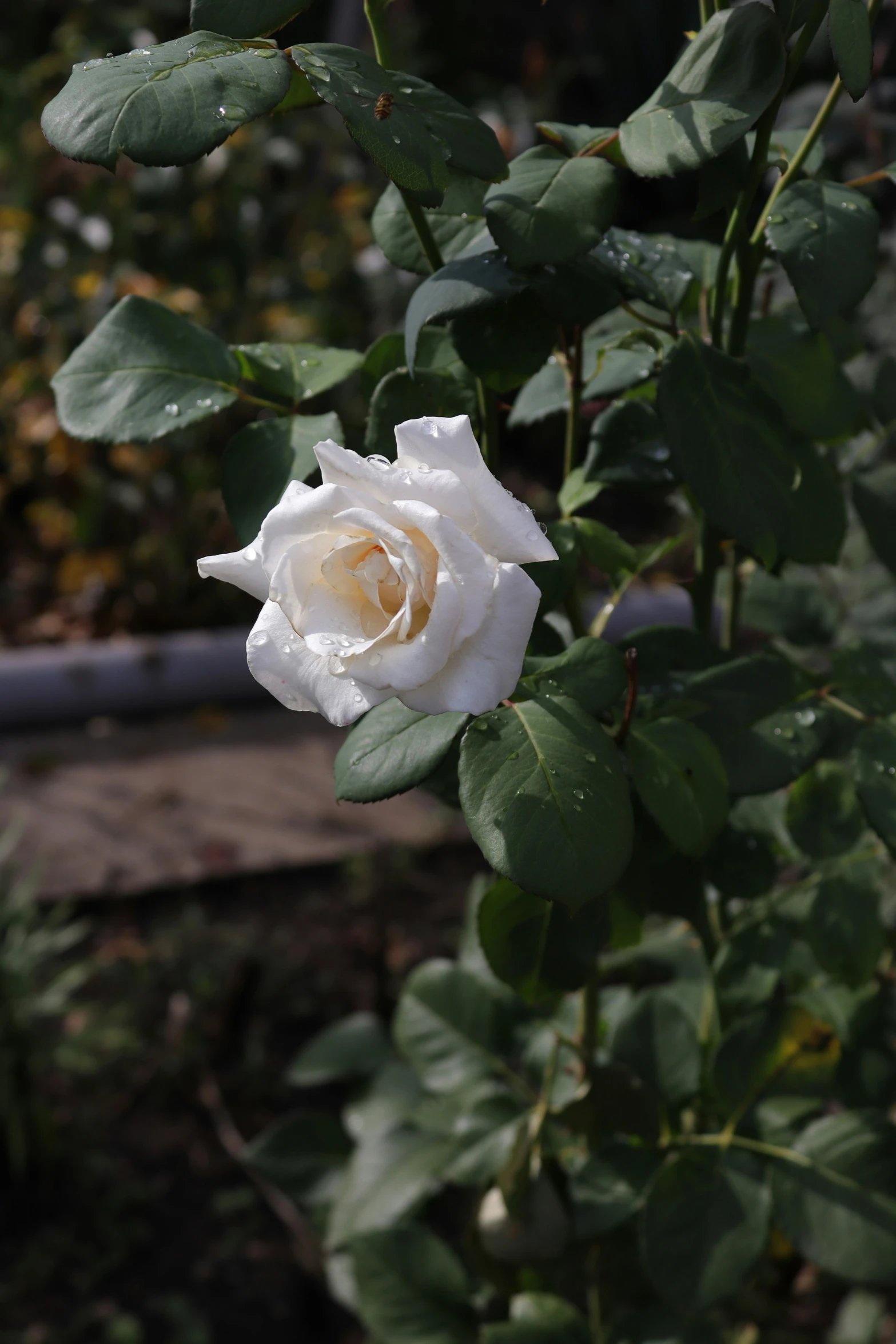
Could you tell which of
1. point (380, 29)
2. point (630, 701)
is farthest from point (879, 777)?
point (380, 29)

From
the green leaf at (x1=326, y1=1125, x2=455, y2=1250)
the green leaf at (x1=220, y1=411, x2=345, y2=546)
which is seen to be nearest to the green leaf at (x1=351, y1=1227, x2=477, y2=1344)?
the green leaf at (x1=326, y1=1125, x2=455, y2=1250)

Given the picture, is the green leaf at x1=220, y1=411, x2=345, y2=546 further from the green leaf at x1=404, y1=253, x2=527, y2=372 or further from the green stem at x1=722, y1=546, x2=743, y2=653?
the green stem at x1=722, y1=546, x2=743, y2=653

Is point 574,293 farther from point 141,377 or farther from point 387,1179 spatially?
point 387,1179

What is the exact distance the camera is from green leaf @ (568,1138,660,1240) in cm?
96

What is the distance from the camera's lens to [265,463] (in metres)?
0.71

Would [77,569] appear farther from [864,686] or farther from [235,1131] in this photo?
[864,686]

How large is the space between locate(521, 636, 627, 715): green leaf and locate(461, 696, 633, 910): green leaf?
0.03 meters

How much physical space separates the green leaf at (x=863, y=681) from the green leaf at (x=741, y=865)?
0.14 meters

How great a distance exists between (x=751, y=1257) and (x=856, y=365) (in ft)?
3.10

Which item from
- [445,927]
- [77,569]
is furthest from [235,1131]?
[77,569]

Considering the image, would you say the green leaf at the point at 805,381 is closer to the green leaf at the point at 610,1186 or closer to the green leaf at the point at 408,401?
the green leaf at the point at 408,401

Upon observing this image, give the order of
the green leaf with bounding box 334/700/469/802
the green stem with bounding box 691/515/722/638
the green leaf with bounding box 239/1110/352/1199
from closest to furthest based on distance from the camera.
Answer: the green leaf with bounding box 334/700/469/802 < the green stem with bounding box 691/515/722/638 < the green leaf with bounding box 239/1110/352/1199

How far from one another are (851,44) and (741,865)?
21.0 inches

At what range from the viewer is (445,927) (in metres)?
2.17
